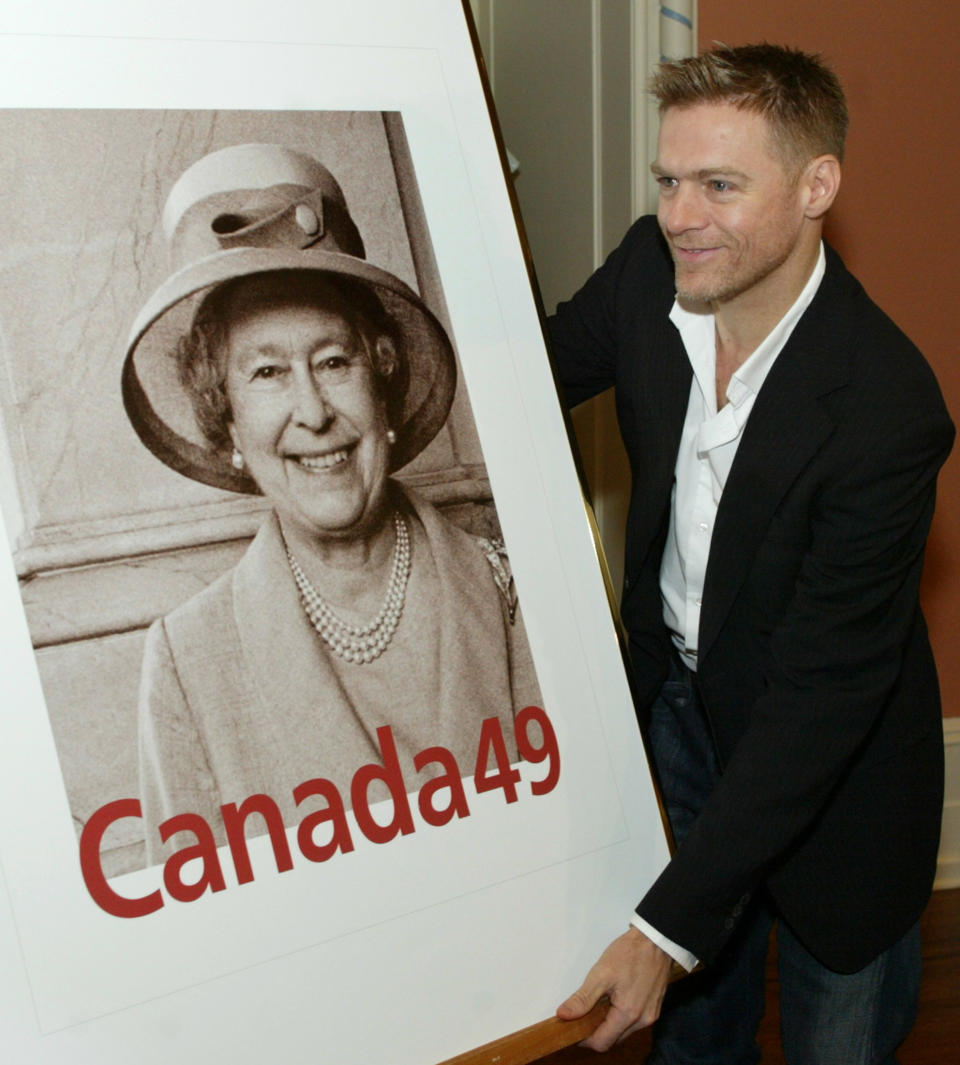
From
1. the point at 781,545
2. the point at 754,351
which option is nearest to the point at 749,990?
the point at 781,545

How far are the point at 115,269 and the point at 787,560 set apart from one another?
2.32 feet

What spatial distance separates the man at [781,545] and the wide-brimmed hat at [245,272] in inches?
12.9

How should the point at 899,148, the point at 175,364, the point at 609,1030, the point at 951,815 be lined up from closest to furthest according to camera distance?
the point at 175,364
the point at 609,1030
the point at 899,148
the point at 951,815

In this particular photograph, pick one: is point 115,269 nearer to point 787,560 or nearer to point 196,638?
point 196,638

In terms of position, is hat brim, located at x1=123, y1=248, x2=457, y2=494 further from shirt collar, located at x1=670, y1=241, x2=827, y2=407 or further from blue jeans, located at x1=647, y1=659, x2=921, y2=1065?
Answer: blue jeans, located at x1=647, y1=659, x2=921, y2=1065

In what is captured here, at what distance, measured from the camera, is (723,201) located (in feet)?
3.83

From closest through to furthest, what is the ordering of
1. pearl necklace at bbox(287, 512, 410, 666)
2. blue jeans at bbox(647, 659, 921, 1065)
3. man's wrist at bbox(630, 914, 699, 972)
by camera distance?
pearl necklace at bbox(287, 512, 410, 666), man's wrist at bbox(630, 914, 699, 972), blue jeans at bbox(647, 659, 921, 1065)

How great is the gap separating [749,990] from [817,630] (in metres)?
0.67

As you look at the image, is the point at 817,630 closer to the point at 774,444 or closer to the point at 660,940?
the point at 774,444

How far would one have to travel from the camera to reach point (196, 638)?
88 centimetres

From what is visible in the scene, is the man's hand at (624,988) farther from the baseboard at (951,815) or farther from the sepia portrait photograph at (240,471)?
the baseboard at (951,815)

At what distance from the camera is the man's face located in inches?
45.4

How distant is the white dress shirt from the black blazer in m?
0.02

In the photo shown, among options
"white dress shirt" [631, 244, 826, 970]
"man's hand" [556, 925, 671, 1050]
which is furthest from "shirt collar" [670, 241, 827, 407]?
"man's hand" [556, 925, 671, 1050]
